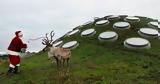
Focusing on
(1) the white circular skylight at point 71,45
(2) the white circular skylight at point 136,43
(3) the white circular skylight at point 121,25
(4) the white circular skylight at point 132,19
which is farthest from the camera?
(4) the white circular skylight at point 132,19

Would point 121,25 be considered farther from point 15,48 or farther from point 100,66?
point 15,48

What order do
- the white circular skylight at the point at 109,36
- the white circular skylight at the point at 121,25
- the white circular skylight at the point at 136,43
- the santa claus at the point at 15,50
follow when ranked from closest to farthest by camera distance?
the santa claus at the point at 15,50
the white circular skylight at the point at 136,43
the white circular skylight at the point at 109,36
the white circular skylight at the point at 121,25

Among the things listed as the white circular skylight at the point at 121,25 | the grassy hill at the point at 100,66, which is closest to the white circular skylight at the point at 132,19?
the grassy hill at the point at 100,66

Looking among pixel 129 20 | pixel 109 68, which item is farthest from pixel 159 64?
pixel 129 20

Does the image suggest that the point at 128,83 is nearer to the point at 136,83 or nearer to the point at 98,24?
the point at 136,83

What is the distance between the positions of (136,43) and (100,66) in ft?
23.0

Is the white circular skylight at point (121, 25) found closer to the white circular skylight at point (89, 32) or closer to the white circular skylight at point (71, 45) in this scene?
the white circular skylight at point (89, 32)

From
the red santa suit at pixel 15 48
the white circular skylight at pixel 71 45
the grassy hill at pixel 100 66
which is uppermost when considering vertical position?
the red santa suit at pixel 15 48

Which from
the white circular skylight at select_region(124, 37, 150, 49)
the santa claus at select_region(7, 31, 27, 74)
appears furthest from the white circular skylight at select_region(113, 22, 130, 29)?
the santa claus at select_region(7, 31, 27, 74)

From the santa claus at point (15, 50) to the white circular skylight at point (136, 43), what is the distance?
11.0 meters

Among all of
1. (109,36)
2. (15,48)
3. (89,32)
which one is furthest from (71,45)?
(15,48)

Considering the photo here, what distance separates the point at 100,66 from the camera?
103ft

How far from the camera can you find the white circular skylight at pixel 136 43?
36781 mm

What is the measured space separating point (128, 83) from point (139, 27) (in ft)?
60.4
